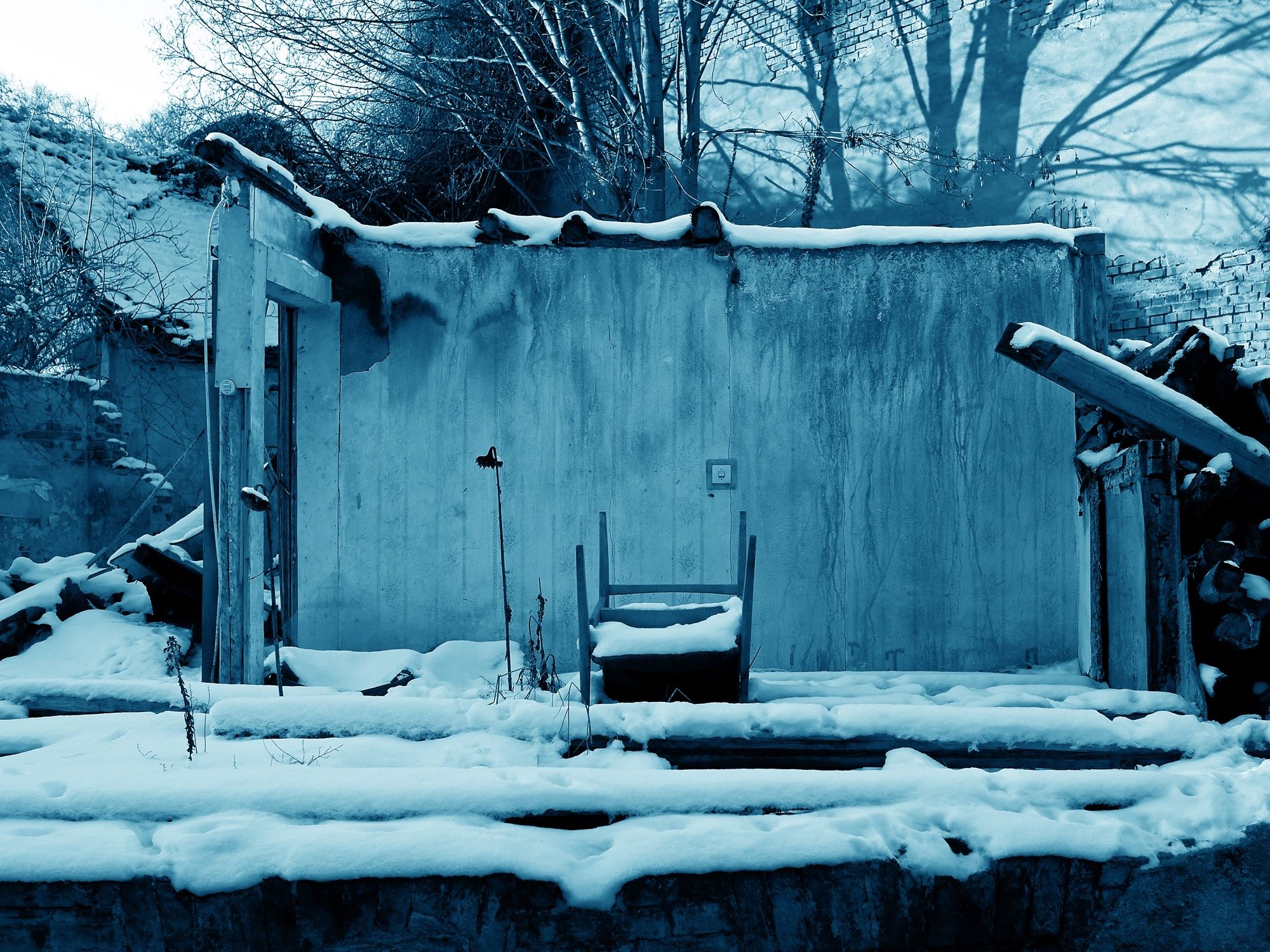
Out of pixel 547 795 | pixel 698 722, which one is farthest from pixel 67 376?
pixel 547 795

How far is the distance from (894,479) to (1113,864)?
3716 millimetres

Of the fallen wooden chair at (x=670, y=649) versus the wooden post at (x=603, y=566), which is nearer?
the fallen wooden chair at (x=670, y=649)

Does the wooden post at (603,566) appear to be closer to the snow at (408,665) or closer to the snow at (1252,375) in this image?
the snow at (408,665)

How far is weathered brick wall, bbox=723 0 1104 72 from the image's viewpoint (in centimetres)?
939

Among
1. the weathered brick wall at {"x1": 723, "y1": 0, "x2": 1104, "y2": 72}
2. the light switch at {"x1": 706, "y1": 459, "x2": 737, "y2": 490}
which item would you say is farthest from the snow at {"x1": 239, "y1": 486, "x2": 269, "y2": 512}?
the weathered brick wall at {"x1": 723, "y1": 0, "x2": 1104, "y2": 72}

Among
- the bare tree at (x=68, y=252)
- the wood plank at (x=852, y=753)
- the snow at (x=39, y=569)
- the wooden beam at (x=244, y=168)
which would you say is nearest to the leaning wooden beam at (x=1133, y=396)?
the wood plank at (x=852, y=753)

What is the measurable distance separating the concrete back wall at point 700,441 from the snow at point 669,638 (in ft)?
4.83

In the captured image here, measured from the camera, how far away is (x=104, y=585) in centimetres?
668

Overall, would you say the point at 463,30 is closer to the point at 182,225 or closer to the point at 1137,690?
the point at 182,225

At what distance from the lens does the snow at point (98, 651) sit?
571 centimetres

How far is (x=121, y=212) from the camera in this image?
1410 cm

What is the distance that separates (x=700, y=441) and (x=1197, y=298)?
4988mm

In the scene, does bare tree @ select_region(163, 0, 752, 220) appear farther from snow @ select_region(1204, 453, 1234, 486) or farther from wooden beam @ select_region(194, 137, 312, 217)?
snow @ select_region(1204, 453, 1234, 486)

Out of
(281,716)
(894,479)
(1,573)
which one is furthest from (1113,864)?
(1,573)
